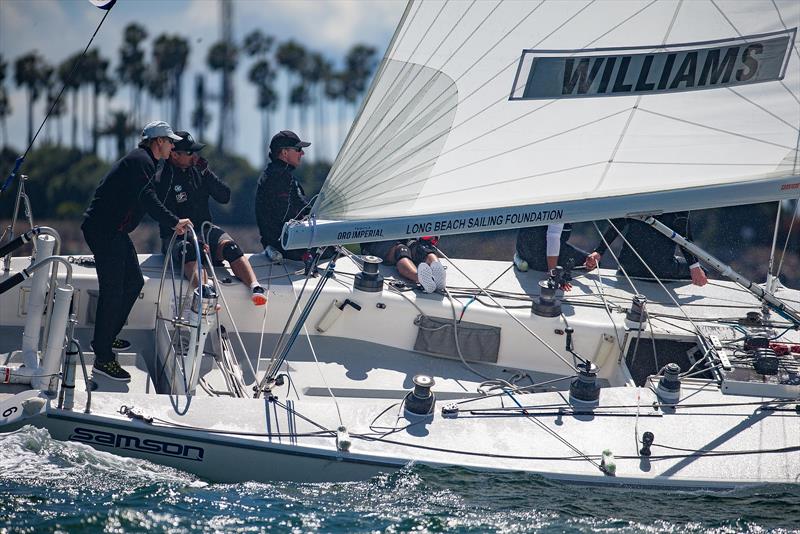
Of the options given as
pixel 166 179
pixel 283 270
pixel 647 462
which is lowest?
pixel 647 462

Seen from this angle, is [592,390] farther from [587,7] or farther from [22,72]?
[22,72]

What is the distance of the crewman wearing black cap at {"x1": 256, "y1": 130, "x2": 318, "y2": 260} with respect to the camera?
298 inches

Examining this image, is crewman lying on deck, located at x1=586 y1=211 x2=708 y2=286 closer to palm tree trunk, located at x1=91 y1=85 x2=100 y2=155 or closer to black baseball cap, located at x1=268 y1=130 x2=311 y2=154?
black baseball cap, located at x1=268 y1=130 x2=311 y2=154

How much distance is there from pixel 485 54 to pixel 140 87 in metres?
30.5

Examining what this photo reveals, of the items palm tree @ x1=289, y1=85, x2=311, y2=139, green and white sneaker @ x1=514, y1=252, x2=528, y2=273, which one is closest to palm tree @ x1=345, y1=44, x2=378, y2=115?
palm tree @ x1=289, y1=85, x2=311, y2=139

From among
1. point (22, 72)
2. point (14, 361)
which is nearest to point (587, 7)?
point (14, 361)

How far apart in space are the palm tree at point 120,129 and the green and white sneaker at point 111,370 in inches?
1041

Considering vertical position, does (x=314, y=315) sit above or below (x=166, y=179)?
below

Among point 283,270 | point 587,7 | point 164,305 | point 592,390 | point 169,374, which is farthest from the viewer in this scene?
point 283,270

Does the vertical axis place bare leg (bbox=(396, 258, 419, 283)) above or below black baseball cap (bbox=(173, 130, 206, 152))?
below

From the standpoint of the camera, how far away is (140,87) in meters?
34.0

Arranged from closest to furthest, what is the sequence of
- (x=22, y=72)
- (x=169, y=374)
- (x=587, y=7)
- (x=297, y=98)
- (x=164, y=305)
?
(x=587, y=7) → (x=169, y=374) → (x=164, y=305) → (x=22, y=72) → (x=297, y=98)

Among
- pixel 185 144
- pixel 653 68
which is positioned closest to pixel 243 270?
pixel 185 144

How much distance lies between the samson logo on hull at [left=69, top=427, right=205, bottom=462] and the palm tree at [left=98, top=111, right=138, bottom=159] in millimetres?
27434
